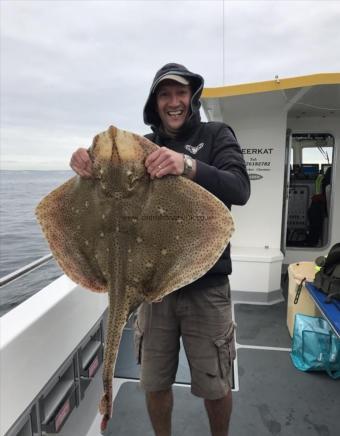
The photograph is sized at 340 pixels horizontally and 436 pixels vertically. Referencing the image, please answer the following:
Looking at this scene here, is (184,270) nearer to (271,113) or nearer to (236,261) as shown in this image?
(236,261)

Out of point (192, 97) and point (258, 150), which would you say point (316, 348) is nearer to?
point (192, 97)

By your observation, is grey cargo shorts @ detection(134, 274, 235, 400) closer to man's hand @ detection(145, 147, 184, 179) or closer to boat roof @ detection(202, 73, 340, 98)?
man's hand @ detection(145, 147, 184, 179)

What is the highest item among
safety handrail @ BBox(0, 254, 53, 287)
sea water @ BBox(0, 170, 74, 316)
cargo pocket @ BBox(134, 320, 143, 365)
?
safety handrail @ BBox(0, 254, 53, 287)

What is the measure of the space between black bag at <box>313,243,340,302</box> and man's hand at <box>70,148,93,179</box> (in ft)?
8.79

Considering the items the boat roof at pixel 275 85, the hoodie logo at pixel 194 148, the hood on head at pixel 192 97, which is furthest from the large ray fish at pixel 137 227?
the boat roof at pixel 275 85

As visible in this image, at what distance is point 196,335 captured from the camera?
2025mm

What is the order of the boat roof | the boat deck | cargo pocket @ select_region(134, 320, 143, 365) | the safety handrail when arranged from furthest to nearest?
the boat roof, the boat deck, the safety handrail, cargo pocket @ select_region(134, 320, 143, 365)

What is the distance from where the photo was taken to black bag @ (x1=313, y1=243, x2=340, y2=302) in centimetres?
331

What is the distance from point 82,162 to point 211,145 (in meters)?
0.83

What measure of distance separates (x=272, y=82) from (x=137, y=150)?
3.63 meters

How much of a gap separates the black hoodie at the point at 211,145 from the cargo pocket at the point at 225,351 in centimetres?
38

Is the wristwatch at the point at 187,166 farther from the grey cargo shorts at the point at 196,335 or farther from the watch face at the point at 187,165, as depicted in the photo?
the grey cargo shorts at the point at 196,335

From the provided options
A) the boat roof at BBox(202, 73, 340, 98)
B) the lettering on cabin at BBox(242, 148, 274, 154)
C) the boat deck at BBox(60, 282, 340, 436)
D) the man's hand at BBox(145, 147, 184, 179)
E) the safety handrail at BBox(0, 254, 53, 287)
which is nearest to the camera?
the man's hand at BBox(145, 147, 184, 179)

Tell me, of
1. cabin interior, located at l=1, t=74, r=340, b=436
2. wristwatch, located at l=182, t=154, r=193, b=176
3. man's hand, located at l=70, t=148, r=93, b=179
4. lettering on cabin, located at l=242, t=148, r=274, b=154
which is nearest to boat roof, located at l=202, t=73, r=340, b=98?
cabin interior, located at l=1, t=74, r=340, b=436
